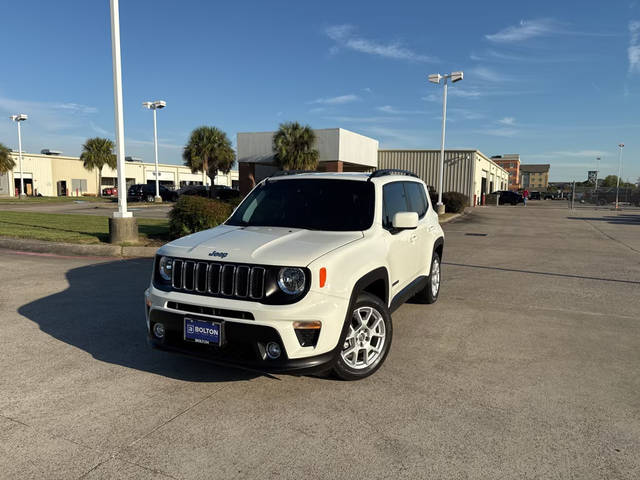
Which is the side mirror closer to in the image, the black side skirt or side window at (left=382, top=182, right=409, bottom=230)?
side window at (left=382, top=182, right=409, bottom=230)

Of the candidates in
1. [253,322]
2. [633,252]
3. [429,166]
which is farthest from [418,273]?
[429,166]

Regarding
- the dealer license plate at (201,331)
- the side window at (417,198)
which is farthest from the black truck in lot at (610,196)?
the dealer license plate at (201,331)

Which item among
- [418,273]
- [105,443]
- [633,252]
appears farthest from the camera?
[633,252]

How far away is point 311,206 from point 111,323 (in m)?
2.78

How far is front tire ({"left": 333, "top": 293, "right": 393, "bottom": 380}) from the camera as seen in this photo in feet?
12.5

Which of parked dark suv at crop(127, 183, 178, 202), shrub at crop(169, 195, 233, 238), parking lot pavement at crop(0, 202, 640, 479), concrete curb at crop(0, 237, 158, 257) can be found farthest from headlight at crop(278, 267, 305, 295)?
parked dark suv at crop(127, 183, 178, 202)

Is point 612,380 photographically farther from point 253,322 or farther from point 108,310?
point 108,310

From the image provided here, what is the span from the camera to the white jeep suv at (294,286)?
3363 mm

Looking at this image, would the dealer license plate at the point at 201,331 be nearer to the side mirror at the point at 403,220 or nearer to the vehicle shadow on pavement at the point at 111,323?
the vehicle shadow on pavement at the point at 111,323

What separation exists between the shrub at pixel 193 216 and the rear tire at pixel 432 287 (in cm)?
621

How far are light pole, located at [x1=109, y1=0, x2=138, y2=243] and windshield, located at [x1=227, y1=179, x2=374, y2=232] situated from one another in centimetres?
678

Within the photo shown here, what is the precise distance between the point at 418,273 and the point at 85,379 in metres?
3.71

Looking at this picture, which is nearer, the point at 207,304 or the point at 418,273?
the point at 207,304

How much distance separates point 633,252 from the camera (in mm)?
12445
